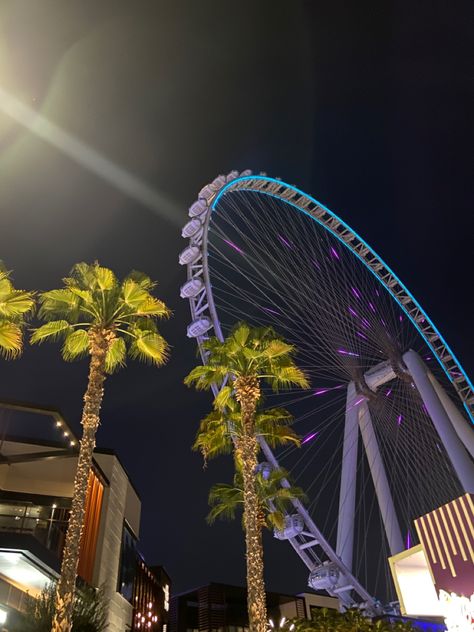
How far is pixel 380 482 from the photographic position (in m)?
32.8

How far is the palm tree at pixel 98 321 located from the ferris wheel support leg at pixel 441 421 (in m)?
16.0

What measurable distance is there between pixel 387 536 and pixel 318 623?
44.5ft

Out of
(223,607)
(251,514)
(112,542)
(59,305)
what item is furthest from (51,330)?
(223,607)

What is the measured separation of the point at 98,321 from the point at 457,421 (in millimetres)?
21075

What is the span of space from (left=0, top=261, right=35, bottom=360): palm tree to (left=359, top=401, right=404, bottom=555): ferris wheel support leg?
2290 cm

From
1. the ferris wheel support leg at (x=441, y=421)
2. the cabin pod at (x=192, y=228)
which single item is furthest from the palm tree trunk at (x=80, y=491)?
the cabin pod at (x=192, y=228)

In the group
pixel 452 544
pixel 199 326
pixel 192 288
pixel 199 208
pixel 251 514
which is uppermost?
pixel 199 208

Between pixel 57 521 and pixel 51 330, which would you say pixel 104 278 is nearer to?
pixel 51 330

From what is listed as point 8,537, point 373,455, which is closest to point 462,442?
point 373,455

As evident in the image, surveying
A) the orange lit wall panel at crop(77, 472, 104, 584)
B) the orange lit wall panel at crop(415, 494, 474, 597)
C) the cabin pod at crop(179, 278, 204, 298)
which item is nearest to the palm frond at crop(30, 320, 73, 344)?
the orange lit wall panel at crop(77, 472, 104, 584)

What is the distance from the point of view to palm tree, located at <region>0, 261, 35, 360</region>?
15.9 metres

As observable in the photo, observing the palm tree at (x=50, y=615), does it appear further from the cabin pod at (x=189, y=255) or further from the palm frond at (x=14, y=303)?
the cabin pod at (x=189, y=255)

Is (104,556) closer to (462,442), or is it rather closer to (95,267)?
(95,267)

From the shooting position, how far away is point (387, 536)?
3083 centimetres
